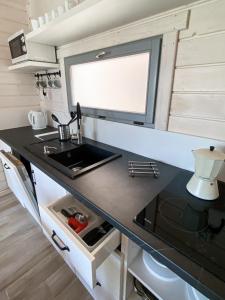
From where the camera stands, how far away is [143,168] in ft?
3.65

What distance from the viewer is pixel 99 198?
33.0 inches

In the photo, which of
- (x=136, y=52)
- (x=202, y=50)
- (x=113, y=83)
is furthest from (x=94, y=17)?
(x=202, y=50)

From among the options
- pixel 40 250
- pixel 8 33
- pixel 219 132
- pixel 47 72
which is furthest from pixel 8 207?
pixel 219 132

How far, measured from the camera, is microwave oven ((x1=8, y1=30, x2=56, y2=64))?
1.49 m

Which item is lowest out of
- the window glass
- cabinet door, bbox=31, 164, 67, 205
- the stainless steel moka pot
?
cabinet door, bbox=31, 164, 67, 205

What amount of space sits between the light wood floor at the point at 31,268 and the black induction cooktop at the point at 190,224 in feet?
3.21

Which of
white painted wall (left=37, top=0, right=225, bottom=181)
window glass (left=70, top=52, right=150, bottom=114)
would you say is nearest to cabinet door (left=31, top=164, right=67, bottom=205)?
white painted wall (left=37, top=0, right=225, bottom=181)

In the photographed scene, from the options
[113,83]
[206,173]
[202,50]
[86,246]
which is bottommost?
[86,246]

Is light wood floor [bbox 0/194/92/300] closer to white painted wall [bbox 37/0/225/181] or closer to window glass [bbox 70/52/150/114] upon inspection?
white painted wall [bbox 37/0/225/181]

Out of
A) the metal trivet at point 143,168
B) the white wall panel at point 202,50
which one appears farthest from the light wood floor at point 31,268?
the white wall panel at point 202,50

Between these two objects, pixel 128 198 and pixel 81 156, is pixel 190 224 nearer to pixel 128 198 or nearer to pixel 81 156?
pixel 128 198

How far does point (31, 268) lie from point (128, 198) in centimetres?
118

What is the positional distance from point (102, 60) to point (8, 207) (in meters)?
1.97

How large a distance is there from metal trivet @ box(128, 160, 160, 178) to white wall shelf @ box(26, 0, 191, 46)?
87 cm
